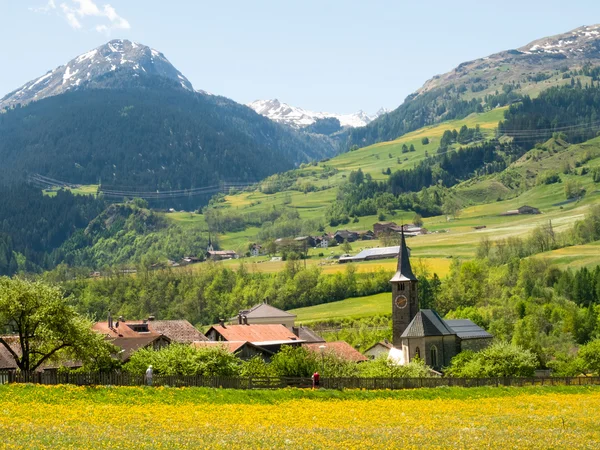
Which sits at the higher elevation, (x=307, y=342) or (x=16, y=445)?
(x=16, y=445)

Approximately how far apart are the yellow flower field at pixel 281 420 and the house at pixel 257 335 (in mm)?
48617

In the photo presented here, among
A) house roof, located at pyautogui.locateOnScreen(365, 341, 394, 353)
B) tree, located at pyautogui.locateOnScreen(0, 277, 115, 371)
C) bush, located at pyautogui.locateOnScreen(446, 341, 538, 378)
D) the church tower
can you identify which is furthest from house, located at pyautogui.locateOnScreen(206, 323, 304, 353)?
tree, located at pyautogui.locateOnScreen(0, 277, 115, 371)

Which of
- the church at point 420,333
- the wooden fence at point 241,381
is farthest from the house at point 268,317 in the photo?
the wooden fence at point 241,381

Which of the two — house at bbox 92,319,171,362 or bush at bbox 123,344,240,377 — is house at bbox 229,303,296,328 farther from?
bush at bbox 123,344,240,377

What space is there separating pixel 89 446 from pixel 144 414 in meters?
12.4

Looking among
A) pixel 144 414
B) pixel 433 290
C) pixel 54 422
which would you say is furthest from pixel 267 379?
pixel 433 290

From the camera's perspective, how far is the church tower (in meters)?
124

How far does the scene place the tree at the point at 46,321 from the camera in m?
59.5

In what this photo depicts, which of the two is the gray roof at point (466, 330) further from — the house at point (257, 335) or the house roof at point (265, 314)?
the house roof at point (265, 314)

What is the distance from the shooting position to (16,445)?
107ft

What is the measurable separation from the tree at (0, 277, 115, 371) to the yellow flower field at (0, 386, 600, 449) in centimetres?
960

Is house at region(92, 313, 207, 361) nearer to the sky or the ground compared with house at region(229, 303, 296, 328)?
nearer to the sky

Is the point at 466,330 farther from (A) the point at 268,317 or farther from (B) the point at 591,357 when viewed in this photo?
(A) the point at 268,317

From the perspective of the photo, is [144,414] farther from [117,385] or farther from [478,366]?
[478,366]
